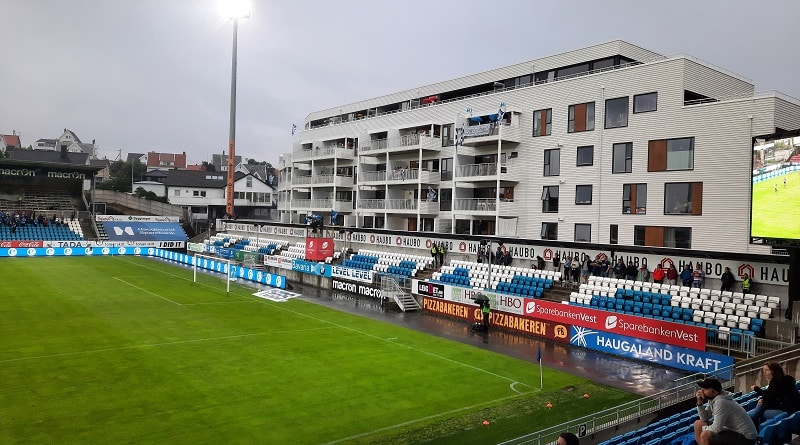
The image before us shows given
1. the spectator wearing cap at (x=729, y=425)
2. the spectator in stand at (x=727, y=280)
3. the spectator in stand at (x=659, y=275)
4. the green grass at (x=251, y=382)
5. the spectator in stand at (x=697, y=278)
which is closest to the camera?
the spectator wearing cap at (x=729, y=425)

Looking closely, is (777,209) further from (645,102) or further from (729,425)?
(645,102)

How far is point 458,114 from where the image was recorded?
50.7m

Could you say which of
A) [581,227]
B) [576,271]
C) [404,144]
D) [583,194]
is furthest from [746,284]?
[404,144]

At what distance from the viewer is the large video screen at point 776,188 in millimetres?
20609

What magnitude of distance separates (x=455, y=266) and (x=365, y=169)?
25416 millimetres

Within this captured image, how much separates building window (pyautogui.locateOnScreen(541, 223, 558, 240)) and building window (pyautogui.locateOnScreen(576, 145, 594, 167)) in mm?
4828

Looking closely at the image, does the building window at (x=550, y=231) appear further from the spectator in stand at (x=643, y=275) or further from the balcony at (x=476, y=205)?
the spectator in stand at (x=643, y=275)

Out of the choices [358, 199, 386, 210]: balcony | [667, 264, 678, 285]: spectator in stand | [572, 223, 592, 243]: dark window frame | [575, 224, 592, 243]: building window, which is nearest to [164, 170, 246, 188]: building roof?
[358, 199, 386, 210]: balcony

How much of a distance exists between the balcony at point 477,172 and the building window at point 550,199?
402 centimetres

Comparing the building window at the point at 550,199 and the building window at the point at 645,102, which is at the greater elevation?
the building window at the point at 645,102

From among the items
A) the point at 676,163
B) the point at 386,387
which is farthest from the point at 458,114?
the point at 386,387

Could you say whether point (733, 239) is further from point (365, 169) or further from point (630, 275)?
point (365, 169)

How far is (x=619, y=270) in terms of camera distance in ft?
101

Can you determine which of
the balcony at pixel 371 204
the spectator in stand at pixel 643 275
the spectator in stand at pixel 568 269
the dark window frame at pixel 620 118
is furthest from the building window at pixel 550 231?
the balcony at pixel 371 204
